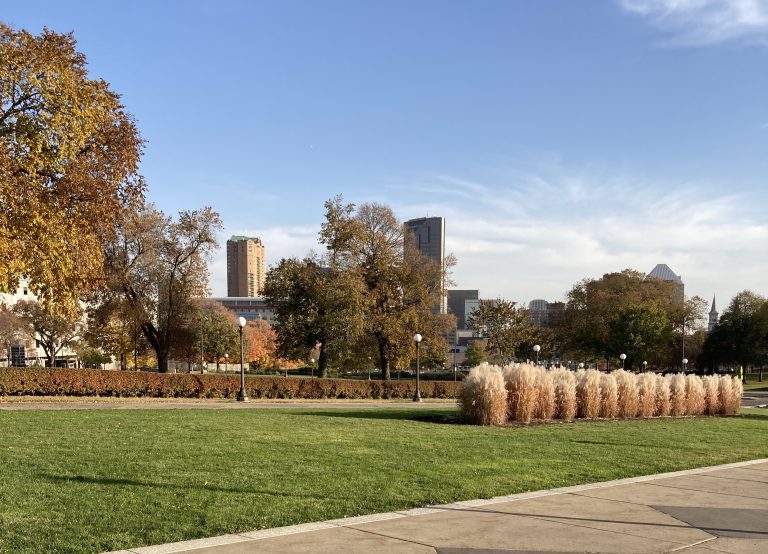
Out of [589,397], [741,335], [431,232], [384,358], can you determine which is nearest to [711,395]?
[589,397]

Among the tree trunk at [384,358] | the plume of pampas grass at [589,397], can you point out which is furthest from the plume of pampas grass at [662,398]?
the tree trunk at [384,358]

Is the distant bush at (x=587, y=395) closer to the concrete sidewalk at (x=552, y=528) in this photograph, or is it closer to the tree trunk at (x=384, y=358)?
the concrete sidewalk at (x=552, y=528)

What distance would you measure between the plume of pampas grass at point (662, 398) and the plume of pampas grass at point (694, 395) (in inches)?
51.3

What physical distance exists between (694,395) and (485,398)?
1007 centimetres

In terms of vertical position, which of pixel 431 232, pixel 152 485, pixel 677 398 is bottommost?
pixel 677 398

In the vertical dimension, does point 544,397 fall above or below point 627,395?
above

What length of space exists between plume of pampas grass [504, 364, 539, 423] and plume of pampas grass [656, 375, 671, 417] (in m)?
5.92

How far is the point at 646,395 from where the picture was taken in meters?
21.9

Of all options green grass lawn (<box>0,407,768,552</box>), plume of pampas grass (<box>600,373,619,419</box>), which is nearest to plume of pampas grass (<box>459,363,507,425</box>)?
green grass lawn (<box>0,407,768,552</box>)

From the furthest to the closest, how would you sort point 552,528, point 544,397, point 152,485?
point 544,397 < point 152,485 < point 552,528

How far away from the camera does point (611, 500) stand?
8.03m

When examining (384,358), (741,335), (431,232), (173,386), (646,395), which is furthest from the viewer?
(431,232)

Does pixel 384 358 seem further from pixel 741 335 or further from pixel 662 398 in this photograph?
pixel 741 335

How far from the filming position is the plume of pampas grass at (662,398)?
2245 cm
